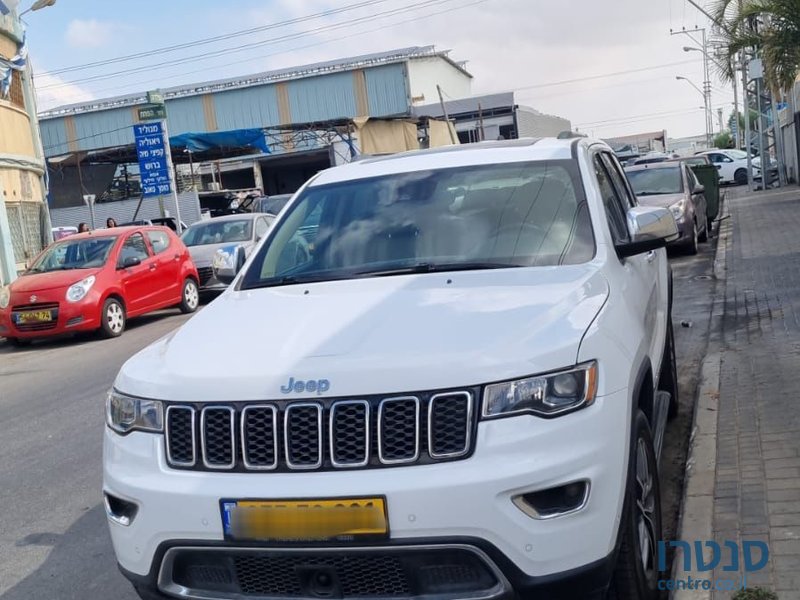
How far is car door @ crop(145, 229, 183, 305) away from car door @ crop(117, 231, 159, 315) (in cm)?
13

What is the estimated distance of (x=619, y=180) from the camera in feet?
19.3

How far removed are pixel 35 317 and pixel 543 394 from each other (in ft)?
38.9

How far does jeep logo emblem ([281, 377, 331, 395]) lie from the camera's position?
3.14 m

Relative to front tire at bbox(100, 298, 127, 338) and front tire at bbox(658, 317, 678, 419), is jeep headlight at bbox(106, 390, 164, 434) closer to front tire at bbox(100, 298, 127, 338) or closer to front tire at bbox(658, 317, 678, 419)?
front tire at bbox(658, 317, 678, 419)

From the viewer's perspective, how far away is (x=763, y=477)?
4.82 meters

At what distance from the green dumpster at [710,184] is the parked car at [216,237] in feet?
32.6

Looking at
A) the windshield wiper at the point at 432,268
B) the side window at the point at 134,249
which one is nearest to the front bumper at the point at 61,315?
the side window at the point at 134,249

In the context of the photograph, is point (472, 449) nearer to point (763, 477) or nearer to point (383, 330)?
point (383, 330)

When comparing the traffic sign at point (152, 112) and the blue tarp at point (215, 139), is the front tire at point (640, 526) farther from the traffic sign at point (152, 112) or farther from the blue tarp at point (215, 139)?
the blue tarp at point (215, 139)

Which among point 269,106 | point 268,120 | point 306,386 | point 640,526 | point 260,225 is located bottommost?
point 640,526

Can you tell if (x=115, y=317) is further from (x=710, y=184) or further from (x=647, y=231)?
(x=710, y=184)

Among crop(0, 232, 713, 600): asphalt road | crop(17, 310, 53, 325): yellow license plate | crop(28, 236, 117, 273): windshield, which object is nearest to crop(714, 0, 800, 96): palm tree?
crop(0, 232, 713, 600): asphalt road

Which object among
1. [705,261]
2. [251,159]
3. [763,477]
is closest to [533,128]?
[251,159]

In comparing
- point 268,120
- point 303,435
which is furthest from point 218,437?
point 268,120
